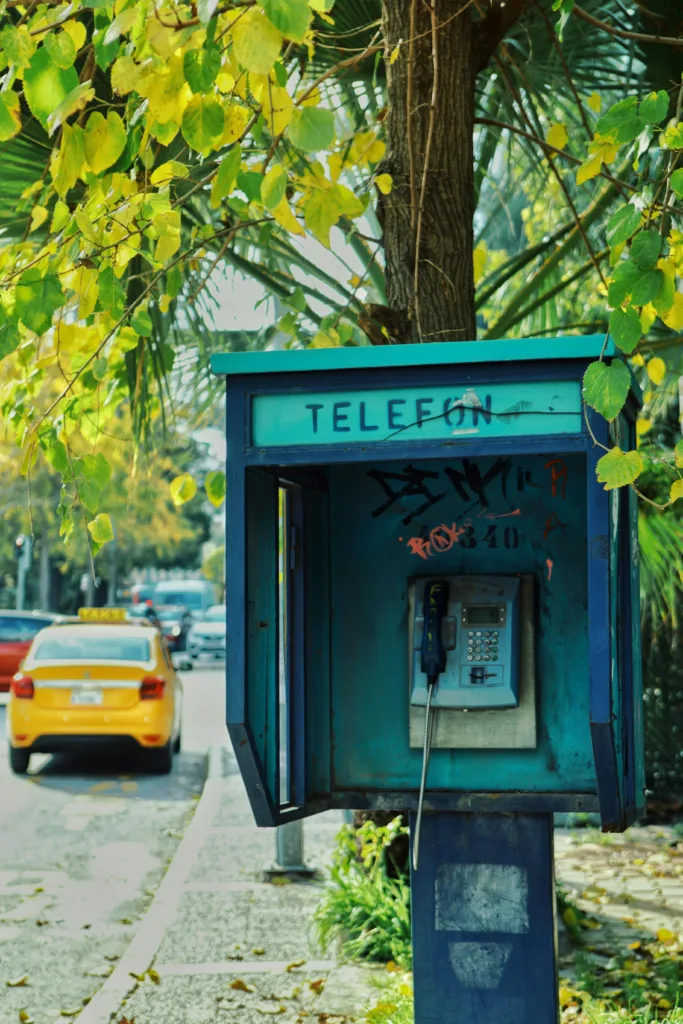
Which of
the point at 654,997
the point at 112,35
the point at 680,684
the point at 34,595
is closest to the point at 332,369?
the point at 112,35

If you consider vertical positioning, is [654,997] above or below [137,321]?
below

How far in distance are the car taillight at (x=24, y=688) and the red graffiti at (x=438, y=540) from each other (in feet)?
28.6

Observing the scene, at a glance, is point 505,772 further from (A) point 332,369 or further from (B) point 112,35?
(B) point 112,35

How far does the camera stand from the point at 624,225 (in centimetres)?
331

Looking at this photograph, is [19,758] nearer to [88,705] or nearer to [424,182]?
[88,705]

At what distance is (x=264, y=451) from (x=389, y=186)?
59.2 inches

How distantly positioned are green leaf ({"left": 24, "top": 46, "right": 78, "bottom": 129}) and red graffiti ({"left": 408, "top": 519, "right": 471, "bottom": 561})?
1.88 metres

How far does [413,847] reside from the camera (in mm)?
4219

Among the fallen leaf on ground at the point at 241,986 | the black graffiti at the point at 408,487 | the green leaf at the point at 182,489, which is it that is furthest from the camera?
the fallen leaf on ground at the point at 241,986

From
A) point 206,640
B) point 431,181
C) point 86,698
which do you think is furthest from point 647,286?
point 206,640

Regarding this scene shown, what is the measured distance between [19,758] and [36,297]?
→ 9.37m

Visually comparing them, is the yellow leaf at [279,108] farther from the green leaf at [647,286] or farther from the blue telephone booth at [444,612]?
the green leaf at [647,286]

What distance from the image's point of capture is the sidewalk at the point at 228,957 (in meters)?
5.46

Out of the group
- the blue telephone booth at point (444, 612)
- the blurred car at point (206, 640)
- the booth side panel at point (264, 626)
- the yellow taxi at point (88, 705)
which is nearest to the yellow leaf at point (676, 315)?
the blue telephone booth at point (444, 612)
